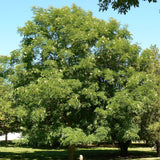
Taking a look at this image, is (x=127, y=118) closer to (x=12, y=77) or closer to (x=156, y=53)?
(x=12, y=77)

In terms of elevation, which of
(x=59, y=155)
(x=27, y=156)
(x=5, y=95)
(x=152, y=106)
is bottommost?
(x=59, y=155)

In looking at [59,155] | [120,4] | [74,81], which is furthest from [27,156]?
[120,4]

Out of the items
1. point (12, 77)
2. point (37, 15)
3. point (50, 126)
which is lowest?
point (50, 126)

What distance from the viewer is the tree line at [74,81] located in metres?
Result: 19.3

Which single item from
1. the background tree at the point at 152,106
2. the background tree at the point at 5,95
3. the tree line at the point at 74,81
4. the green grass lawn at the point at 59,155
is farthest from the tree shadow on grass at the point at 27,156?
the background tree at the point at 152,106

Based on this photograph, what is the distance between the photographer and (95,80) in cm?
2153

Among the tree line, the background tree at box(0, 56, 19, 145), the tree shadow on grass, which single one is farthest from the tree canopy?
the tree shadow on grass

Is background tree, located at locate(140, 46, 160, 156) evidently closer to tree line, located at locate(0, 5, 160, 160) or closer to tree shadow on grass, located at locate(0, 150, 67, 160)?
tree line, located at locate(0, 5, 160, 160)

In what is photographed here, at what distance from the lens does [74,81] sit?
19.6m

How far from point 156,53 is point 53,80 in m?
18.6

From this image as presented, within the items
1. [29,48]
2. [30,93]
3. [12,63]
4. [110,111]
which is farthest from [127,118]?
[12,63]

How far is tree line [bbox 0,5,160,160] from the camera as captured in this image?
63.3 ft

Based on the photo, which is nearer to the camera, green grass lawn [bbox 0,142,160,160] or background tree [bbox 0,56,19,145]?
background tree [bbox 0,56,19,145]

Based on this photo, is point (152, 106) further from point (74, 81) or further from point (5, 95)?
point (5, 95)
